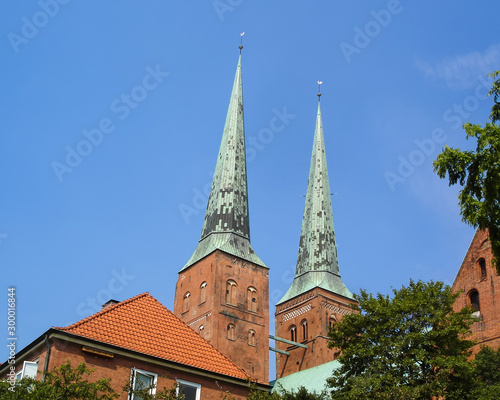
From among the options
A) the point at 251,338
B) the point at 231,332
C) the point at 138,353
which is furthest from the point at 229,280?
the point at 138,353

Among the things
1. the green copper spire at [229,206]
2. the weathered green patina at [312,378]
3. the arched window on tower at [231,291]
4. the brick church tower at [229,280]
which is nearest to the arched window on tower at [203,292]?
the brick church tower at [229,280]

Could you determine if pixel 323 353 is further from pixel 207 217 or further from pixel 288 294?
pixel 207 217

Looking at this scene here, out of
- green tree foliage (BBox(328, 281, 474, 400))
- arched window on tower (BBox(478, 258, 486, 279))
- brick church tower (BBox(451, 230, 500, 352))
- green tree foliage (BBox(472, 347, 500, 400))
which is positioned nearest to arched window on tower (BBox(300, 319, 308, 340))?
brick church tower (BBox(451, 230, 500, 352))

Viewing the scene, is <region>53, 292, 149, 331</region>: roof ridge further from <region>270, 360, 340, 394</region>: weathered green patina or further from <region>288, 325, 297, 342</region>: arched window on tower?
<region>288, 325, 297, 342</region>: arched window on tower

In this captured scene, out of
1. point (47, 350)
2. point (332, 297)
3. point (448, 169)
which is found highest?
point (332, 297)

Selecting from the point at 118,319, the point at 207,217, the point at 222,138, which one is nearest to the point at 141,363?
the point at 118,319

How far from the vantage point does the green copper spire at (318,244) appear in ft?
212

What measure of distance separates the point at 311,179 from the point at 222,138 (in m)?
12.5

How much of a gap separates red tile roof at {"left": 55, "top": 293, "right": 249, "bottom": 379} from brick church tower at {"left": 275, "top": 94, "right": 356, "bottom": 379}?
34.9m

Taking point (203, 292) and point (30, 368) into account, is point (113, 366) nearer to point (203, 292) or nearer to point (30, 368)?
point (30, 368)

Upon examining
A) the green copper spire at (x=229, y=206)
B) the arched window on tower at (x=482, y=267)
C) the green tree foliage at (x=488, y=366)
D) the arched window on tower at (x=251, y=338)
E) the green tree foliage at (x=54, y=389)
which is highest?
the green copper spire at (x=229, y=206)

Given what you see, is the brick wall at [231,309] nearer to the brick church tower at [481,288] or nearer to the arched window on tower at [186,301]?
the arched window on tower at [186,301]

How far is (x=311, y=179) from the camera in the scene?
70438mm

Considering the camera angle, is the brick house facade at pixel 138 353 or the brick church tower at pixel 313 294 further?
the brick church tower at pixel 313 294
